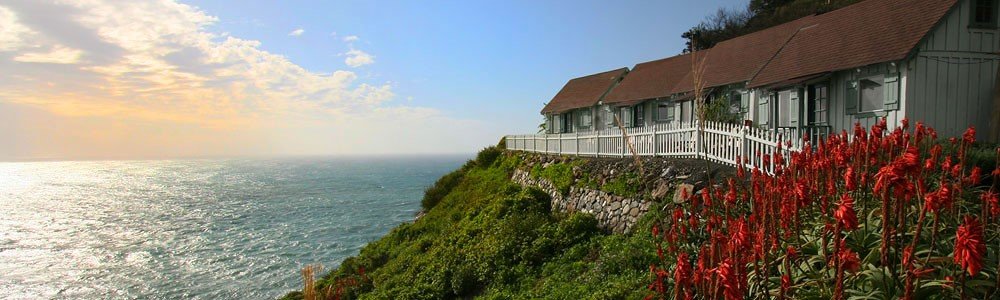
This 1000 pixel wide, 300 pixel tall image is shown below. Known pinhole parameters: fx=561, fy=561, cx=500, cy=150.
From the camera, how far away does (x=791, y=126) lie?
1784 cm

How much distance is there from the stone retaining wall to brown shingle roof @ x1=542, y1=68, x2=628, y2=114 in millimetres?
15528

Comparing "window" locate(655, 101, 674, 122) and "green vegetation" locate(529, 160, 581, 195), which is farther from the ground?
"window" locate(655, 101, 674, 122)

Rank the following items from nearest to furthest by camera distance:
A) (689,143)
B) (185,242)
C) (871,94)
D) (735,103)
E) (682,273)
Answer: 1. (682,273)
2. (689,143)
3. (871,94)
4. (735,103)
5. (185,242)

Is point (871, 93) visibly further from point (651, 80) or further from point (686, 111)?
point (651, 80)

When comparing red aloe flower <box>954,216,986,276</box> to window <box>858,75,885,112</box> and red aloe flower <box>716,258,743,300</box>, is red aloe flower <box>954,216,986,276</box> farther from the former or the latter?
window <box>858,75,885,112</box>

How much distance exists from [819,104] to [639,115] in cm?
1107

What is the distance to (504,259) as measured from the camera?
39.5 feet

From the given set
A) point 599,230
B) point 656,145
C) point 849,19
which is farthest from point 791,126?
point 599,230

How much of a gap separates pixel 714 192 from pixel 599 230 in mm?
5698

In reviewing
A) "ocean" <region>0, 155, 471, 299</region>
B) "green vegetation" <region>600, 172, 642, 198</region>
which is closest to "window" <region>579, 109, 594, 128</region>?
"ocean" <region>0, 155, 471, 299</region>

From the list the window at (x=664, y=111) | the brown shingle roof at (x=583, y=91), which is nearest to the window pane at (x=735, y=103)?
the window at (x=664, y=111)

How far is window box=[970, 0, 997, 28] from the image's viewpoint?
567 inches

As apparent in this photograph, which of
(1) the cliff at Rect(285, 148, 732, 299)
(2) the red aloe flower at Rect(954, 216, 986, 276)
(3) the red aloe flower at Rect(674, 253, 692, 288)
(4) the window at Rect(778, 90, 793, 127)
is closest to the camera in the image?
(2) the red aloe flower at Rect(954, 216, 986, 276)

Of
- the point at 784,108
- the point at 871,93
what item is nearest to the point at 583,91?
the point at 784,108
